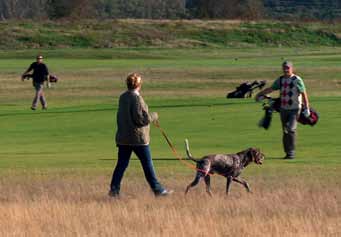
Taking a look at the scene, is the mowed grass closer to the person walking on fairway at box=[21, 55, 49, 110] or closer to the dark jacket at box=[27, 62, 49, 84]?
the person walking on fairway at box=[21, 55, 49, 110]

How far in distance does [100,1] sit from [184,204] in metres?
165

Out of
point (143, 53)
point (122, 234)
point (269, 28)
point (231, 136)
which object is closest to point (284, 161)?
point (231, 136)

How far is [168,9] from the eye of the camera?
167 metres

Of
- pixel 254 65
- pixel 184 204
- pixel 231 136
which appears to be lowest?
pixel 254 65

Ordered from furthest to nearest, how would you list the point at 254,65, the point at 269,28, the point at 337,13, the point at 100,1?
the point at 100,1 → the point at 337,13 → the point at 269,28 → the point at 254,65

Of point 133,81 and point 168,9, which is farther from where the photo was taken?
point 168,9

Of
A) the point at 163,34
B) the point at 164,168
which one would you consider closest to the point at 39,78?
the point at 164,168

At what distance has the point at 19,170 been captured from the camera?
2138cm

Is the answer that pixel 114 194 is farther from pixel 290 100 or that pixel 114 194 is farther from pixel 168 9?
pixel 168 9

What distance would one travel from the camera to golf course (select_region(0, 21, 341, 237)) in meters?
14.3

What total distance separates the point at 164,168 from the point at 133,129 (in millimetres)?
4514

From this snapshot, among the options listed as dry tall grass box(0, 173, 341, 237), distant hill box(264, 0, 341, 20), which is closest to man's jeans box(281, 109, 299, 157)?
dry tall grass box(0, 173, 341, 237)

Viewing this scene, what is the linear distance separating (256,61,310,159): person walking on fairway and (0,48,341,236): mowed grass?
1.33 ft

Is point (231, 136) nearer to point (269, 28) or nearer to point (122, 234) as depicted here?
point (122, 234)
